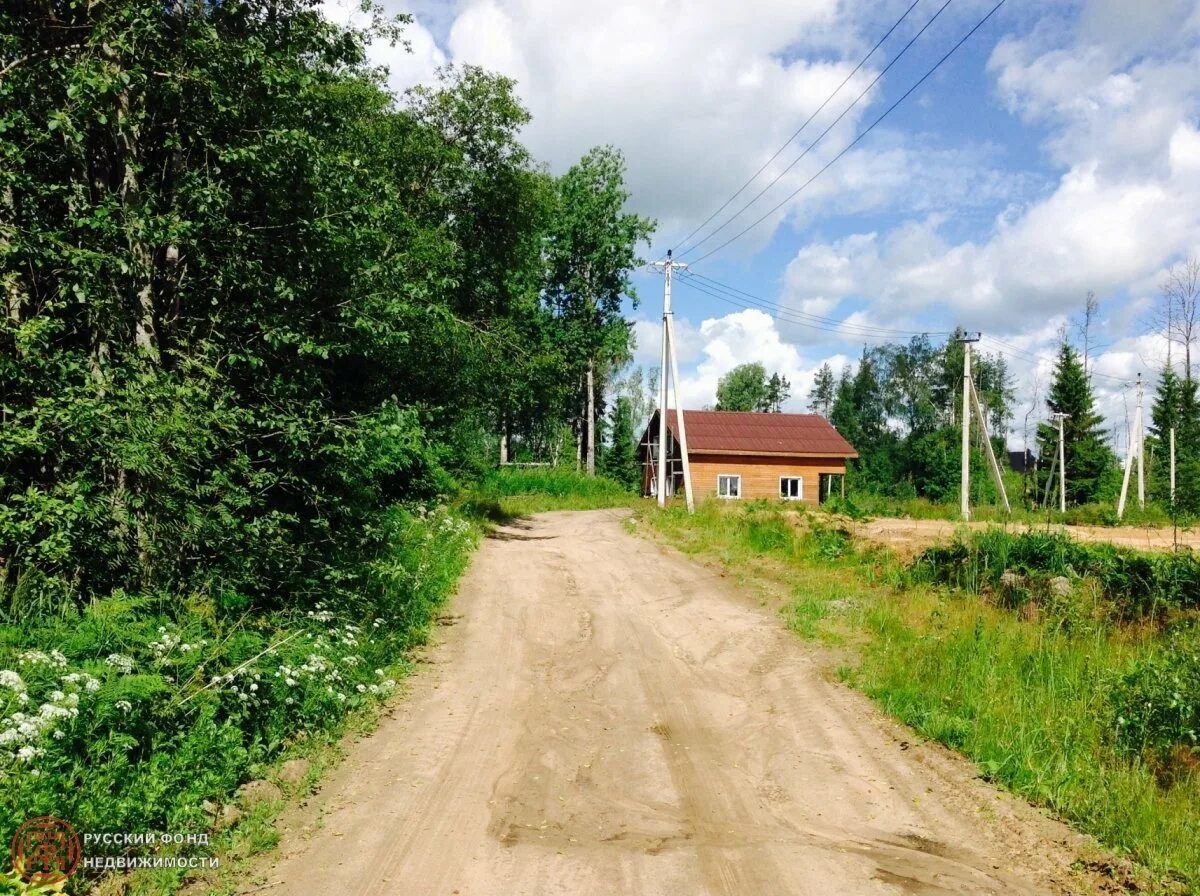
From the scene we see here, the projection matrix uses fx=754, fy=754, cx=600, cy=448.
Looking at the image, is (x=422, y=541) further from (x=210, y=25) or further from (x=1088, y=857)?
(x=1088, y=857)

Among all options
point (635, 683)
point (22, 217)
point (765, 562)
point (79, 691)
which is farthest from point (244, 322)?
point (765, 562)

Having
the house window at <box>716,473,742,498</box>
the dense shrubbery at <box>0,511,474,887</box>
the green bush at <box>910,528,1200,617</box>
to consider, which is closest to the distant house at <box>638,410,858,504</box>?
the house window at <box>716,473,742,498</box>

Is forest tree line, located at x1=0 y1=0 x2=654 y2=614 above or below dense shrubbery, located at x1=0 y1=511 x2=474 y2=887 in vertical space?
above

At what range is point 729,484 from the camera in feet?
131

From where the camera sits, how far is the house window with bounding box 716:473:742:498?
131 feet

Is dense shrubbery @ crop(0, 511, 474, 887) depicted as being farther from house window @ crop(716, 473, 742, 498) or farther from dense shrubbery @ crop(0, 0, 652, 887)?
house window @ crop(716, 473, 742, 498)

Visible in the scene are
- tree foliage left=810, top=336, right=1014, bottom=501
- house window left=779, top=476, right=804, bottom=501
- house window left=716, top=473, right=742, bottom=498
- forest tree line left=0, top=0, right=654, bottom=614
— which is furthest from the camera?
tree foliage left=810, top=336, right=1014, bottom=501

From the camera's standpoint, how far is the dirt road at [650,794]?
14.4 feet

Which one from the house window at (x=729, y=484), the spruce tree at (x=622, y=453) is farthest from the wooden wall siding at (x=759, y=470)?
the spruce tree at (x=622, y=453)

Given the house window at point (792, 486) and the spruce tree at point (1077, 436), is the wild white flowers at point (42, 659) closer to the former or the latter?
the house window at point (792, 486)

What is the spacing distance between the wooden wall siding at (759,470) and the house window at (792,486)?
0.69ft

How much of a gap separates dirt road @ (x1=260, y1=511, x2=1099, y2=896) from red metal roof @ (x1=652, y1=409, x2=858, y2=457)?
3050cm

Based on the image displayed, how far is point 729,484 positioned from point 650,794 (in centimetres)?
3508

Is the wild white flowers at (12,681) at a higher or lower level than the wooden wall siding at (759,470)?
lower
